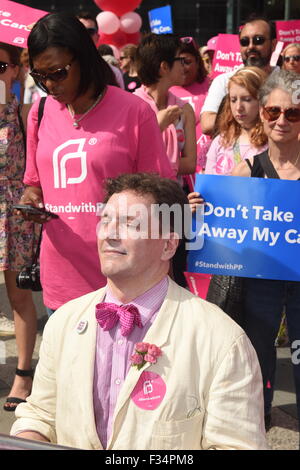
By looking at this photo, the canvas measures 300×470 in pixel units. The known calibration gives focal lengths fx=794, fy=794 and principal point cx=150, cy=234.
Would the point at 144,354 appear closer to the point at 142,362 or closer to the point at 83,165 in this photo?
the point at 142,362

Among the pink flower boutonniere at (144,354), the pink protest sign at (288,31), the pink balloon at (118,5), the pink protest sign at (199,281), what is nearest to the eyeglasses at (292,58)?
the pink protest sign at (288,31)

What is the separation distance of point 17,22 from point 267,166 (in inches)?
52.6

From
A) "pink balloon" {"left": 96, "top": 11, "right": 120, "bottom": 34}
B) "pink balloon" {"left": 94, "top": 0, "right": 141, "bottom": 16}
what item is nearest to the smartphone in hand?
"pink balloon" {"left": 96, "top": 11, "right": 120, "bottom": 34}

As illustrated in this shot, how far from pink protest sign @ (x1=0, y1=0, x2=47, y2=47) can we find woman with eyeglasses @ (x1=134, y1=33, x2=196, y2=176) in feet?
3.79

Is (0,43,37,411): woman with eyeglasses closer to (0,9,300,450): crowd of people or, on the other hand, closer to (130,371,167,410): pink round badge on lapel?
(0,9,300,450): crowd of people

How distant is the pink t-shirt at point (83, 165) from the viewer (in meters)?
3.17

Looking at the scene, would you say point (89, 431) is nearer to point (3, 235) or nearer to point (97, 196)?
point (97, 196)

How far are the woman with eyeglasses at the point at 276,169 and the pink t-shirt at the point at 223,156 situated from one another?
0.64m

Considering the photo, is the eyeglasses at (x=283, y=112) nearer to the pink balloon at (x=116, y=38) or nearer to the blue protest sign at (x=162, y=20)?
the blue protest sign at (x=162, y=20)

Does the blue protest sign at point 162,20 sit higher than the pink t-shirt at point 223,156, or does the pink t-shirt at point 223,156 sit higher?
the blue protest sign at point 162,20

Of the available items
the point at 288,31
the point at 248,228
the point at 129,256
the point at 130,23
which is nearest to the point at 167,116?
the point at 248,228

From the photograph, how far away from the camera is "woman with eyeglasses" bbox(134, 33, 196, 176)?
4664 mm

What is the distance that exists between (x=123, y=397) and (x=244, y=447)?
34 cm

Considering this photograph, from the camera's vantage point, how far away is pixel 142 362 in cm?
210
